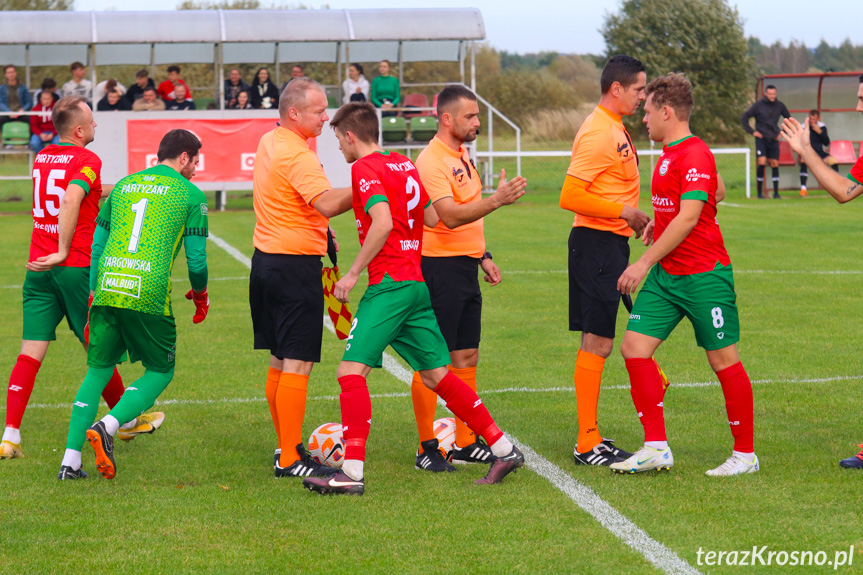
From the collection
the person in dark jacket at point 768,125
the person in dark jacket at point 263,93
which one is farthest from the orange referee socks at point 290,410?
the person in dark jacket at point 768,125

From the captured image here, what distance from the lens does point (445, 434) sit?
6.25 m

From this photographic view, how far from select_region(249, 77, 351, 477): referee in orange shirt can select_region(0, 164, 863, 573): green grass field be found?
440 millimetres

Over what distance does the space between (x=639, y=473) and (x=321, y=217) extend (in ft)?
7.37

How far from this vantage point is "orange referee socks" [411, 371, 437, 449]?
19.8 feet

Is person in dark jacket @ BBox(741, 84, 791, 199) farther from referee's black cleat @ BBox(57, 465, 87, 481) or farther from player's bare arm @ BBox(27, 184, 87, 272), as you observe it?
referee's black cleat @ BBox(57, 465, 87, 481)

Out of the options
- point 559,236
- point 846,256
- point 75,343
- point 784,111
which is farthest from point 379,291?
point 784,111

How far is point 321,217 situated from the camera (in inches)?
229

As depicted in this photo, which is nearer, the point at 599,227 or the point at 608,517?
the point at 608,517

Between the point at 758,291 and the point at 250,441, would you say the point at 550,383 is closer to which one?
the point at 250,441

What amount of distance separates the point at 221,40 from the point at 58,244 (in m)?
19.1

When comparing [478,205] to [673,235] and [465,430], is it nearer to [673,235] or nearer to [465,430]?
[673,235]

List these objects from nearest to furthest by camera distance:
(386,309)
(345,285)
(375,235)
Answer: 1. (345,285)
2. (375,235)
3. (386,309)

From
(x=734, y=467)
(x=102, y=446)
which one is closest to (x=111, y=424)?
(x=102, y=446)

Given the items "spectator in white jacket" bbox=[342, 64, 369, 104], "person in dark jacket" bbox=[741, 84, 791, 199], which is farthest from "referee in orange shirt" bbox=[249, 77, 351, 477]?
"person in dark jacket" bbox=[741, 84, 791, 199]
